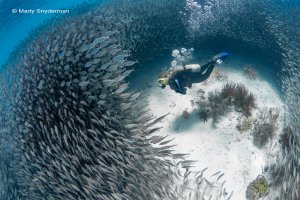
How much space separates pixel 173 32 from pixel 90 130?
6592mm

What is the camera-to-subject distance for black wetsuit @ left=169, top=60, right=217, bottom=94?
7.90 m

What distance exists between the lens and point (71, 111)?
6113 mm

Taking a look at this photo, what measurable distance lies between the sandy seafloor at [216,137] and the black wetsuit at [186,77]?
0.77 metres

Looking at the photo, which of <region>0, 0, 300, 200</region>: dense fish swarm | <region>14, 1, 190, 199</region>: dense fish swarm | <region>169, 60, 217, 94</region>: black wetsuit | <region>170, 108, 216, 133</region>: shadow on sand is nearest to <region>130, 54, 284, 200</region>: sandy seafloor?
<region>170, 108, 216, 133</region>: shadow on sand

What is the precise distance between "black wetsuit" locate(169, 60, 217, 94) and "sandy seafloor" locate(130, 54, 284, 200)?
77 centimetres

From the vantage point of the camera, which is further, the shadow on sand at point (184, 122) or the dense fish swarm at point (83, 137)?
the shadow on sand at point (184, 122)

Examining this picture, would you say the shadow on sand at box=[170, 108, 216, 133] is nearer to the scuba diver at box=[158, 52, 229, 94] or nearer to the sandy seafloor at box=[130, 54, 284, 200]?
the sandy seafloor at box=[130, 54, 284, 200]

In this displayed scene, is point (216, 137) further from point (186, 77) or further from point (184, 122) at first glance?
point (186, 77)

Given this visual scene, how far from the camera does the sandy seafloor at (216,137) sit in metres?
7.37

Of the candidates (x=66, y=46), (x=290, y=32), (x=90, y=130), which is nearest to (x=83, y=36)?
(x=66, y=46)

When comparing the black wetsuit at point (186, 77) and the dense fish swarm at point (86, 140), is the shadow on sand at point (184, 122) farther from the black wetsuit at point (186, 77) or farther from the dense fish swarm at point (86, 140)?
the dense fish swarm at point (86, 140)

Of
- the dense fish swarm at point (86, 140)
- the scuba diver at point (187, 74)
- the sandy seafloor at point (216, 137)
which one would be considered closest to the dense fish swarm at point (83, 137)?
the dense fish swarm at point (86, 140)

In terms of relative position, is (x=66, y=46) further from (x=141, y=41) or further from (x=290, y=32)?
(x=290, y=32)

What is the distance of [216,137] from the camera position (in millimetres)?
8156
